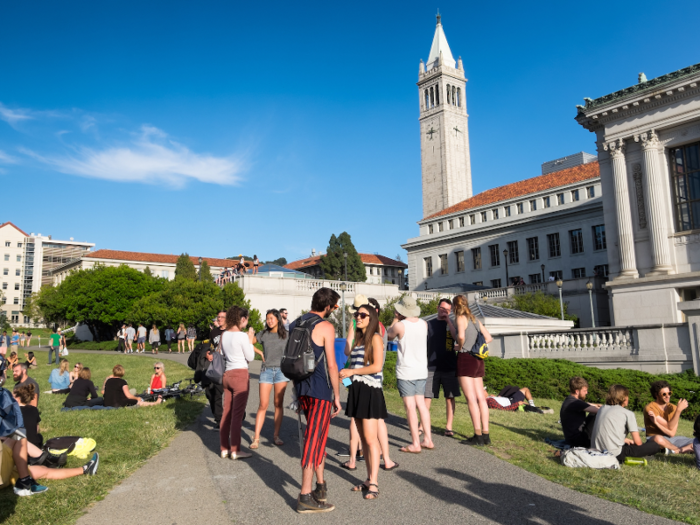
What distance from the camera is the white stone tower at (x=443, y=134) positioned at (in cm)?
8369

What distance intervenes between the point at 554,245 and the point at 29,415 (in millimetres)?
55846

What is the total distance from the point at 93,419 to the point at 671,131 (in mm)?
30955

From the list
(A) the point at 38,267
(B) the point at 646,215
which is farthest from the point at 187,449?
(A) the point at 38,267

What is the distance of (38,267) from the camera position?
12938 centimetres

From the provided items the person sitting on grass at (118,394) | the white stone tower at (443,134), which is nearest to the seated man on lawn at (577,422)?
the person sitting on grass at (118,394)

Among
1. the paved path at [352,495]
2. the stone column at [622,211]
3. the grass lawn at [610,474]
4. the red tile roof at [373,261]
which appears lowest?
the grass lawn at [610,474]

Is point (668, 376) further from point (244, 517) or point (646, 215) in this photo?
point (646, 215)

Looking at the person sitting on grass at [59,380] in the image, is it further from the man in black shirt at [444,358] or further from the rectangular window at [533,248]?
the rectangular window at [533,248]

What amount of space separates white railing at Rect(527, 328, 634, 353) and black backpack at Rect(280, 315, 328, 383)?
16.2m

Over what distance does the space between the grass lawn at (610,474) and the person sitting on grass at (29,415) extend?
6.01m

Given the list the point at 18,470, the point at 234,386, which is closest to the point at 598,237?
the point at 234,386

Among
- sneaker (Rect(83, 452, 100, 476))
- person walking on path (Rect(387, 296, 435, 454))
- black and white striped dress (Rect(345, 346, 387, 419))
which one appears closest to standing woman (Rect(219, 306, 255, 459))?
sneaker (Rect(83, 452, 100, 476))

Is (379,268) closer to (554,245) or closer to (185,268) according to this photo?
(185,268)

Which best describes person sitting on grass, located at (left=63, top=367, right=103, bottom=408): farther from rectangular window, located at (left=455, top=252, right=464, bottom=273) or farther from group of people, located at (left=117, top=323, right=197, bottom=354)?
rectangular window, located at (left=455, top=252, right=464, bottom=273)
